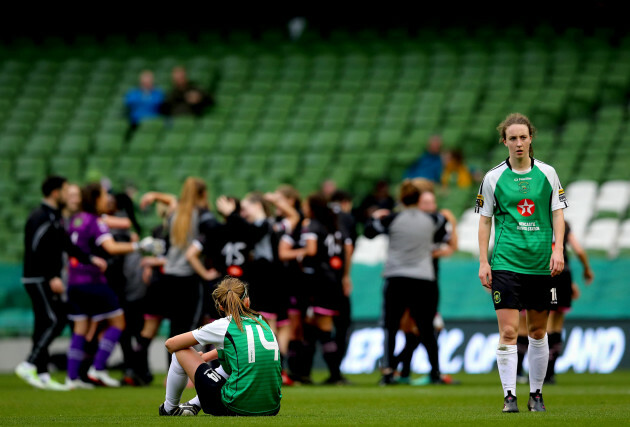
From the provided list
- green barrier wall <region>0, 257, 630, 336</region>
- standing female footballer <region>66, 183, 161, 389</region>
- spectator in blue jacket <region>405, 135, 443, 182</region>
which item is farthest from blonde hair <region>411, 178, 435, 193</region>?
spectator in blue jacket <region>405, 135, 443, 182</region>

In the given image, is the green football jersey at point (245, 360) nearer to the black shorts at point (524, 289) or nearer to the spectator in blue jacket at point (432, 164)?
the black shorts at point (524, 289)

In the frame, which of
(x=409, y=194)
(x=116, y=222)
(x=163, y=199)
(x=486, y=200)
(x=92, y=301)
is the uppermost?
(x=409, y=194)

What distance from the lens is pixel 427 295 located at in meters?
11.9

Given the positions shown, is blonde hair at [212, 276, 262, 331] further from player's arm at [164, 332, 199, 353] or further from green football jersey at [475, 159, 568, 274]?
green football jersey at [475, 159, 568, 274]

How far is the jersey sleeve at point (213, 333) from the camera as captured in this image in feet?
23.9

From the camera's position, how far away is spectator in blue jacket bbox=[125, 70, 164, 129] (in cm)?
2347

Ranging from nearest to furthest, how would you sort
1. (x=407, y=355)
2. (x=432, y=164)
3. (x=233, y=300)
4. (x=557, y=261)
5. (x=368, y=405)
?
(x=233, y=300) < (x=557, y=261) < (x=368, y=405) < (x=407, y=355) < (x=432, y=164)

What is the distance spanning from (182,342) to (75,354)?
4879 mm

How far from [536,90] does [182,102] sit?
7555 millimetres

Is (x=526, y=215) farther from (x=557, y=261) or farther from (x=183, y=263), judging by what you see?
(x=183, y=263)

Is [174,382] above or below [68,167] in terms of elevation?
below

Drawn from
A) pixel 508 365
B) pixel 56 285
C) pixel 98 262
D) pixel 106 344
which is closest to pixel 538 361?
pixel 508 365

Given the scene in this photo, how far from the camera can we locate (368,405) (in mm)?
9039

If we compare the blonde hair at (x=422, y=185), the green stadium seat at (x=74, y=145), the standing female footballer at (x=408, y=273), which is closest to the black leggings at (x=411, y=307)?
the standing female footballer at (x=408, y=273)
